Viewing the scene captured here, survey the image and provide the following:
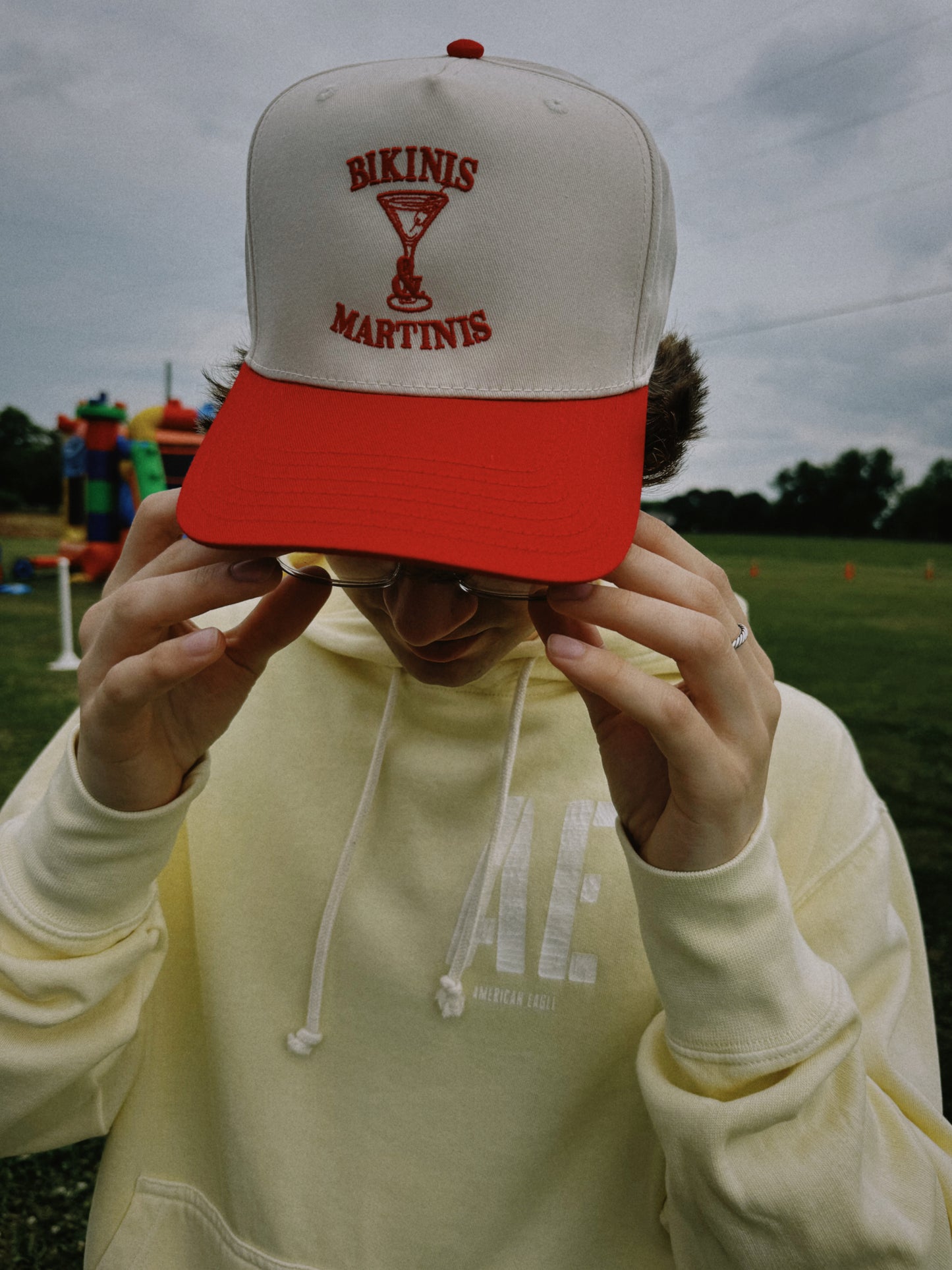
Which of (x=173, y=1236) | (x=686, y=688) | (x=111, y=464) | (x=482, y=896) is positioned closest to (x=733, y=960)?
(x=686, y=688)

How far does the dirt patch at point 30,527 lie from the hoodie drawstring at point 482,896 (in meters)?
31.1

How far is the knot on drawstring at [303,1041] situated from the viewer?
1.32 meters

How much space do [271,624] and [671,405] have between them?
59 cm

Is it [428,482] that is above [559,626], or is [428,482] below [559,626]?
above

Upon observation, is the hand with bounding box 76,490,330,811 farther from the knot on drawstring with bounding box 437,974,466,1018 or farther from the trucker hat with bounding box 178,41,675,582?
the knot on drawstring with bounding box 437,974,466,1018

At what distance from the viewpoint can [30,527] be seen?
107ft

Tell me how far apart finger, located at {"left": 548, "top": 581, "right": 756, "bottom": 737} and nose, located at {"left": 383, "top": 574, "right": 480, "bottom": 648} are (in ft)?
0.61

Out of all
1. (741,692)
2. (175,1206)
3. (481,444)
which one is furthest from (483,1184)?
(481,444)

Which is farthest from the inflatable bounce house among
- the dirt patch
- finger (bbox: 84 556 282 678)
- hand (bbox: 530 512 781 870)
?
the dirt patch

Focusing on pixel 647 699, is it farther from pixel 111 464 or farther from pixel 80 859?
pixel 111 464

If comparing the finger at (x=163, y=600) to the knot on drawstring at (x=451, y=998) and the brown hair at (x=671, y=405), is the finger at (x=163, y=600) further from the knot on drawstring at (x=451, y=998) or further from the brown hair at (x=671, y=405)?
the knot on drawstring at (x=451, y=998)

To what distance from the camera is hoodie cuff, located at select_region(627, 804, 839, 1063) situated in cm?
100

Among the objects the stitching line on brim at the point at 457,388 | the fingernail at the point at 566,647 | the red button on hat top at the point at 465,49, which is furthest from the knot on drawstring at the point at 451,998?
the red button on hat top at the point at 465,49

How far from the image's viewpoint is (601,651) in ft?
3.23
